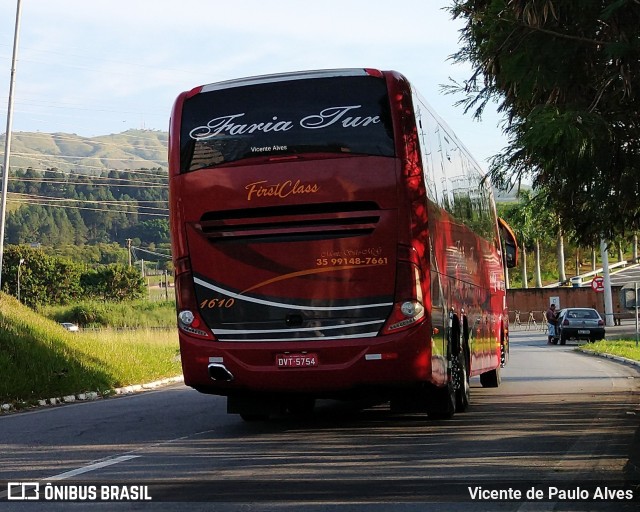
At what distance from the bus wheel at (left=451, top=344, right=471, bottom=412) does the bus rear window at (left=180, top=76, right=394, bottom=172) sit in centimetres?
394

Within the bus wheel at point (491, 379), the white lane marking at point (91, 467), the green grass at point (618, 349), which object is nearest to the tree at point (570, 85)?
the white lane marking at point (91, 467)

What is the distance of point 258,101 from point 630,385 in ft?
40.2

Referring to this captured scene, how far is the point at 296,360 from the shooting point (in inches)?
472

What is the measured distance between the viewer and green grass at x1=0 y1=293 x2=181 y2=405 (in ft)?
69.2

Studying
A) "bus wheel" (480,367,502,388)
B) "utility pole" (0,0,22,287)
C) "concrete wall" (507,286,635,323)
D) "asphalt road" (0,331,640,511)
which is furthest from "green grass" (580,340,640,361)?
"concrete wall" (507,286,635,323)

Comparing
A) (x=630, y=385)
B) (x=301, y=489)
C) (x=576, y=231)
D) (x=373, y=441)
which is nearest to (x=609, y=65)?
(x=373, y=441)

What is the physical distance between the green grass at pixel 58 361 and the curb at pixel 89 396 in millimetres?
152

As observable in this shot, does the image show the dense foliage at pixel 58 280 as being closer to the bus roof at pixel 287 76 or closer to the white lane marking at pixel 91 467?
the bus roof at pixel 287 76

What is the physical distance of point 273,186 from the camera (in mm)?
11914

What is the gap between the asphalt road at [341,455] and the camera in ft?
26.7

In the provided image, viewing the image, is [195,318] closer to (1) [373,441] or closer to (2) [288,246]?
(2) [288,246]

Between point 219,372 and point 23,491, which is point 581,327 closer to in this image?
point 219,372

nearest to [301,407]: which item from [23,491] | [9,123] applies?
[23,491]

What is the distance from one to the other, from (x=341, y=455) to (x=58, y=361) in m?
14.1
